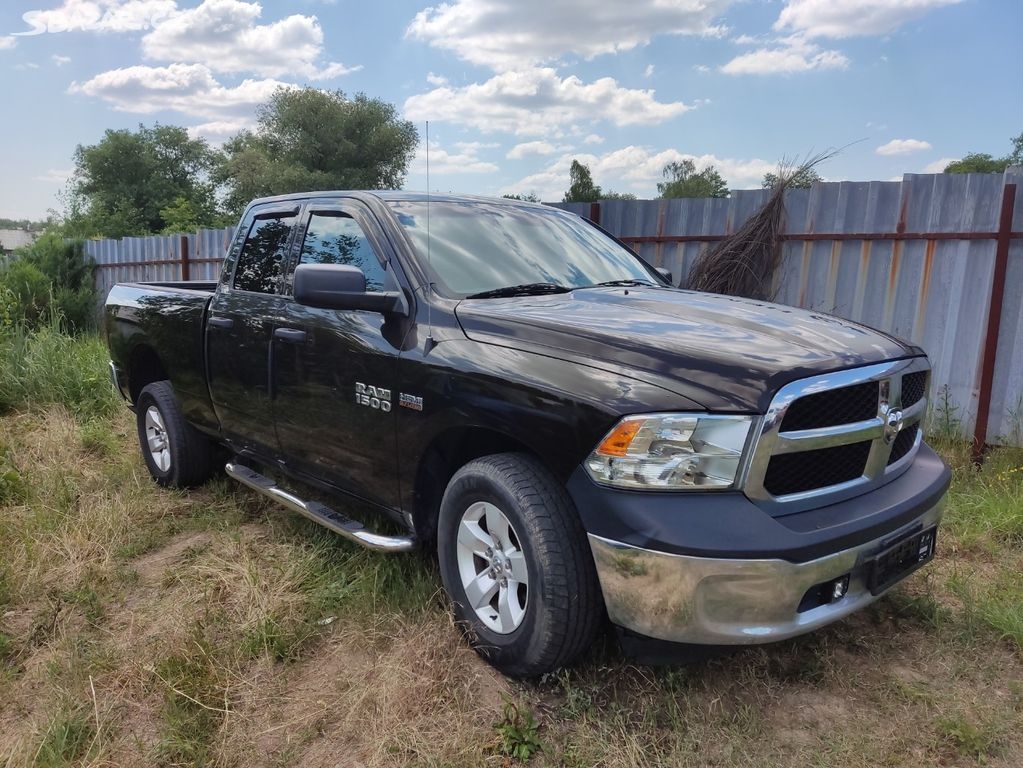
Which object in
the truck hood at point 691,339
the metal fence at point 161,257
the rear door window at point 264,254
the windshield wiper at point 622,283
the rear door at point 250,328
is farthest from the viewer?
the metal fence at point 161,257

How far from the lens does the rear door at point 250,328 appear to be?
3783mm

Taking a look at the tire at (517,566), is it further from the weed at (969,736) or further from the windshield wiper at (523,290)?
the weed at (969,736)

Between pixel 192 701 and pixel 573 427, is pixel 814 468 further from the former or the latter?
pixel 192 701

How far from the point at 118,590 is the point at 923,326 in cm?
541

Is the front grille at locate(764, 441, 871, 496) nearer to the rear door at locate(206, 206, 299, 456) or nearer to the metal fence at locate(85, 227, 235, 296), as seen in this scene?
the rear door at locate(206, 206, 299, 456)

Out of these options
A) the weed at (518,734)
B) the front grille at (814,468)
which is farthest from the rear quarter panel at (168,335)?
the front grille at (814,468)

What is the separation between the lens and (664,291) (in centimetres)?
341

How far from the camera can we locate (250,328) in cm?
385

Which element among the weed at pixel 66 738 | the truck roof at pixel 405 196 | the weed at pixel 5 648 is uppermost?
the truck roof at pixel 405 196

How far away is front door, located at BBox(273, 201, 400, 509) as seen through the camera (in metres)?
3.06

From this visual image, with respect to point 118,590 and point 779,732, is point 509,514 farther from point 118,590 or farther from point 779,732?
point 118,590

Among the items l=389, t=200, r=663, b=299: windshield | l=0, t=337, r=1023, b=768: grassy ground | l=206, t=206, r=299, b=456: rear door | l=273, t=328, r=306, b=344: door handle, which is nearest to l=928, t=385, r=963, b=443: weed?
l=0, t=337, r=1023, b=768: grassy ground

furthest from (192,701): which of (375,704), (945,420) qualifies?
(945,420)

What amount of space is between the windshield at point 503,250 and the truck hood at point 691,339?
213 millimetres
